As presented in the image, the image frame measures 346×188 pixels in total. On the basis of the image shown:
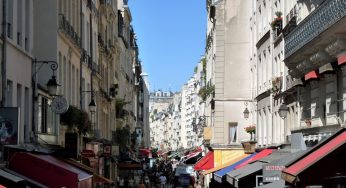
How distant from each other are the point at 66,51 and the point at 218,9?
64.7ft

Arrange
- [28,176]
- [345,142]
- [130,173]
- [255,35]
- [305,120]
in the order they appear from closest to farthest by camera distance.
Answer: [345,142] < [28,176] < [305,120] < [255,35] < [130,173]

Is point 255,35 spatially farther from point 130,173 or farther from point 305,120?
point 130,173

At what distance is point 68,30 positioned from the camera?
3158 cm

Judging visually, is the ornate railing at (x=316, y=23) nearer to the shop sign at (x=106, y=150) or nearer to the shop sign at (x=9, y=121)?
the shop sign at (x=9, y=121)

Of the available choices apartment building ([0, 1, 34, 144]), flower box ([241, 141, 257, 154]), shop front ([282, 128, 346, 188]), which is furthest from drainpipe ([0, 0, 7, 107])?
flower box ([241, 141, 257, 154])

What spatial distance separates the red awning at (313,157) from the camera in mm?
12820

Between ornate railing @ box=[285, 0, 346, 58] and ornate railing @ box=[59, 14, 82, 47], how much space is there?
8707mm

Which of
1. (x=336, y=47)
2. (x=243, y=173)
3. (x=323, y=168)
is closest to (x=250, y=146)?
(x=243, y=173)

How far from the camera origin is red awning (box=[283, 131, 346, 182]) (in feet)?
42.1

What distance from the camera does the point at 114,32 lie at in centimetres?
6334

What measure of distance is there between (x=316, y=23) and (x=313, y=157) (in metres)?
7.92

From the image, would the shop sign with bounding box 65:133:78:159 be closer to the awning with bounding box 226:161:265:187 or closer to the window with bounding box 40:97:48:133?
the window with bounding box 40:97:48:133

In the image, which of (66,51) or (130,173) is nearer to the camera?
(66,51)

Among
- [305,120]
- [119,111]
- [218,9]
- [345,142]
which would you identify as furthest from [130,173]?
[345,142]
